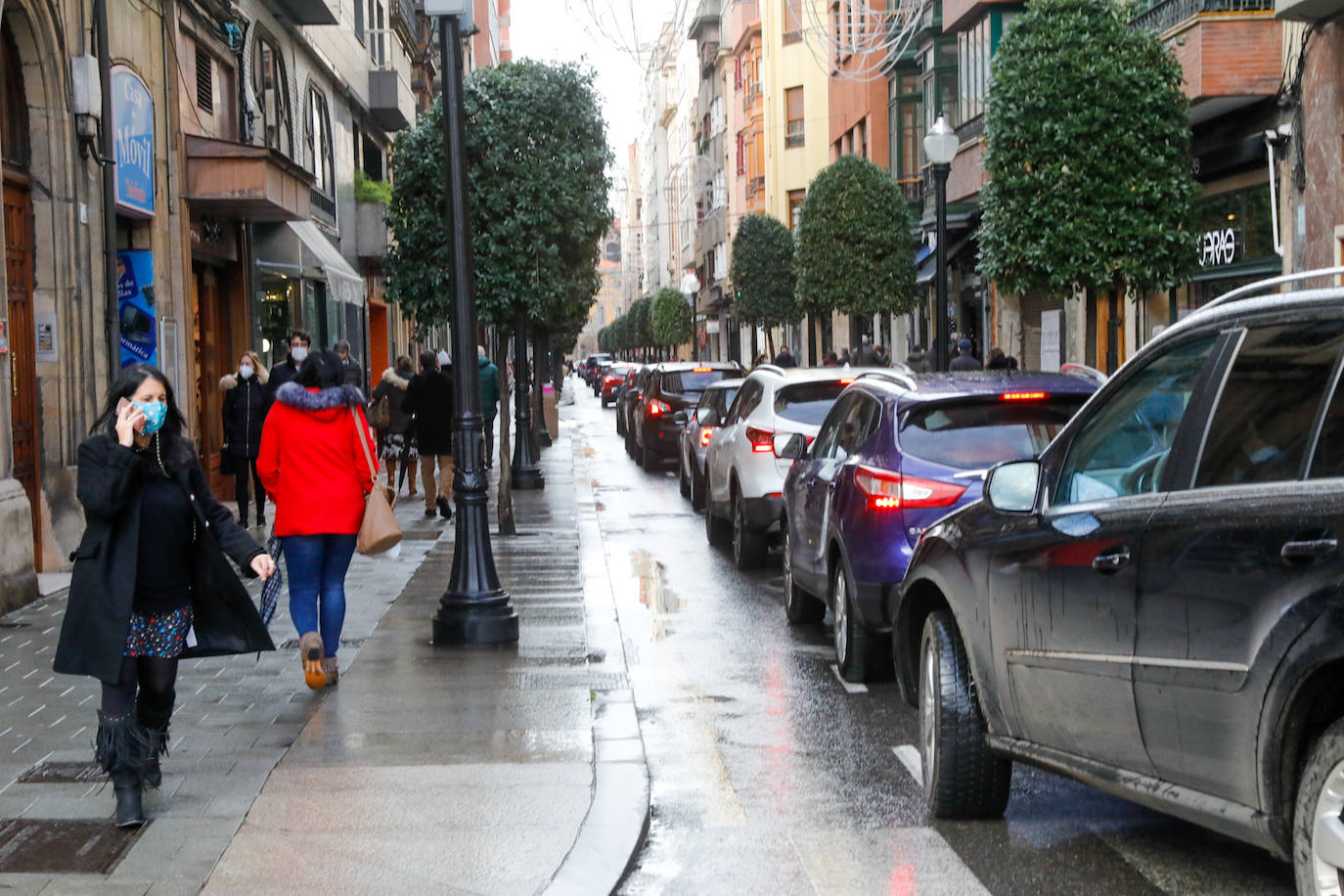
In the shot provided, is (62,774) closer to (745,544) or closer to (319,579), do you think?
(319,579)

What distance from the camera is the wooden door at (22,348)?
13062 millimetres

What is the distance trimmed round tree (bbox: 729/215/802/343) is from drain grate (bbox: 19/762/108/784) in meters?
44.6

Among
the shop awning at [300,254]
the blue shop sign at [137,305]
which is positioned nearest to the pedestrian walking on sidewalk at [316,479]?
the blue shop sign at [137,305]

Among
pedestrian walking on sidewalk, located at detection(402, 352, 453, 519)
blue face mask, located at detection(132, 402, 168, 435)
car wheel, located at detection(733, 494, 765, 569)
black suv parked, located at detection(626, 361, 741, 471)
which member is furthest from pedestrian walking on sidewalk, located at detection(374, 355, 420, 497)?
blue face mask, located at detection(132, 402, 168, 435)

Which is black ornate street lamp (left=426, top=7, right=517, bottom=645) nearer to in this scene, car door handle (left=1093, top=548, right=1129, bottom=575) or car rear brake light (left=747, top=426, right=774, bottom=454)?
car rear brake light (left=747, top=426, right=774, bottom=454)

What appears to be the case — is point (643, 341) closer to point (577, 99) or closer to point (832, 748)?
point (577, 99)

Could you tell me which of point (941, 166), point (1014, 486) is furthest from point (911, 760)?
point (941, 166)

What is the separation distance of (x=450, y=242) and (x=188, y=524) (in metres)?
4.27

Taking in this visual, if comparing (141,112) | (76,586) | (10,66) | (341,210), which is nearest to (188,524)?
(76,586)

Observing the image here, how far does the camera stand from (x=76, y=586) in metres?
5.86

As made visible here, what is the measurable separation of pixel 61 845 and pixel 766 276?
1840 inches

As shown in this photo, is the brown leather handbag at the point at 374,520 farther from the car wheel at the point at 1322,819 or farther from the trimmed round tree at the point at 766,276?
the trimmed round tree at the point at 766,276

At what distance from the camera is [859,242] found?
36406 millimetres

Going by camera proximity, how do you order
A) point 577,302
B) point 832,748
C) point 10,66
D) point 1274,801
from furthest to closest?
point 577,302 < point 10,66 < point 832,748 < point 1274,801
